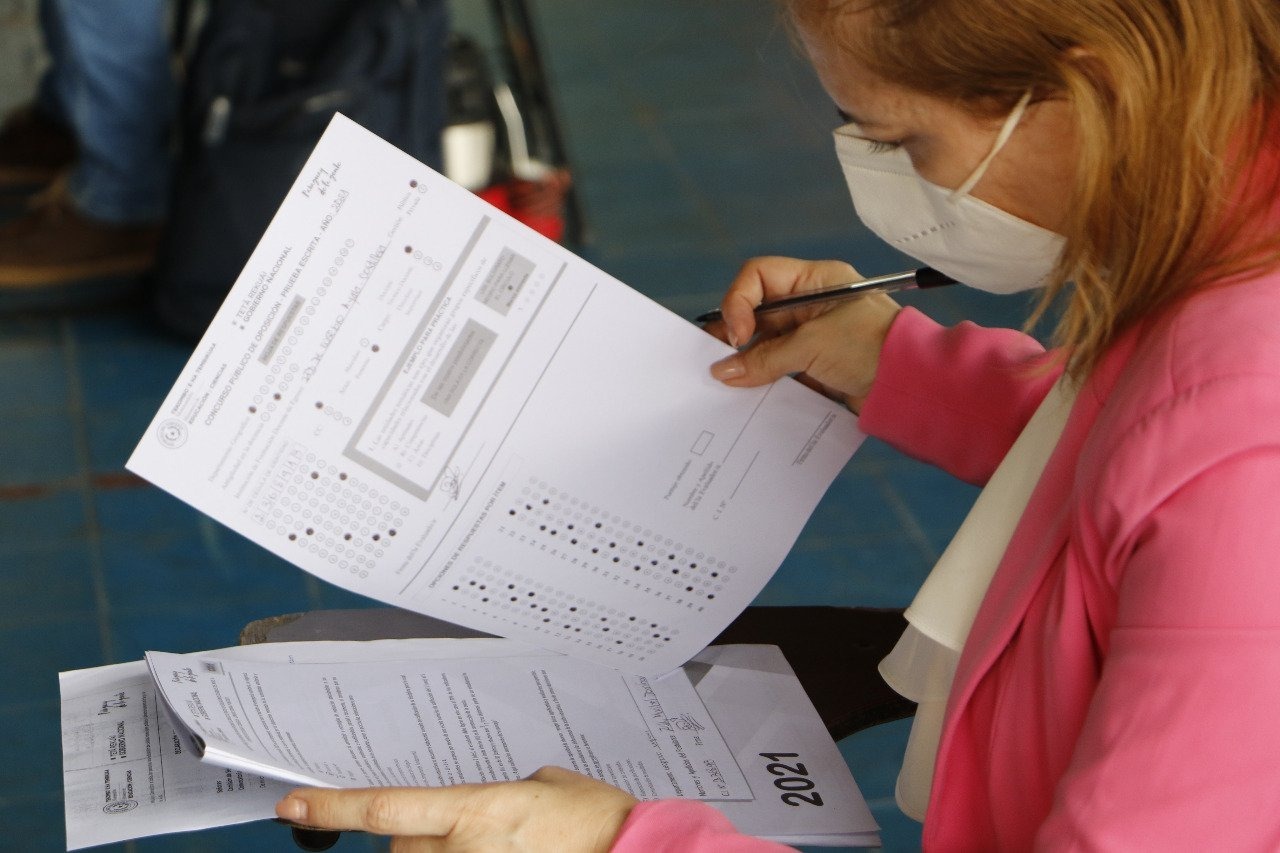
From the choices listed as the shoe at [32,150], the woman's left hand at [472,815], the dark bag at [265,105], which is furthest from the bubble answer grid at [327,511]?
the shoe at [32,150]

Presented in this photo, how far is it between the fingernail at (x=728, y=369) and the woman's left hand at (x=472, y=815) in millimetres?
305

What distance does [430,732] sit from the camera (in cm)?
88

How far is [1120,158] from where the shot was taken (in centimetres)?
71

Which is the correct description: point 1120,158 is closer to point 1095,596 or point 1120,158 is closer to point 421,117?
point 1095,596

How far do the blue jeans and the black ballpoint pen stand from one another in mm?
2065

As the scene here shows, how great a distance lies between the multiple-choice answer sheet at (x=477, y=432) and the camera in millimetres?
853

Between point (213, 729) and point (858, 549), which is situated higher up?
point (213, 729)

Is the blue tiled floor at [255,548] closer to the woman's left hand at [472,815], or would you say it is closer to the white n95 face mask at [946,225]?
the white n95 face mask at [946,225]

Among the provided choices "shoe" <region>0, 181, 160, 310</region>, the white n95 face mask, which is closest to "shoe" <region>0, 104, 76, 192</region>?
"shoe" <region>0, 181, 160, 310</region>

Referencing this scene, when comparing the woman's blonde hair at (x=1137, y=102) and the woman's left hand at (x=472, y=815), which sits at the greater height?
the woman's blonde hair at (x=1137, y=102)

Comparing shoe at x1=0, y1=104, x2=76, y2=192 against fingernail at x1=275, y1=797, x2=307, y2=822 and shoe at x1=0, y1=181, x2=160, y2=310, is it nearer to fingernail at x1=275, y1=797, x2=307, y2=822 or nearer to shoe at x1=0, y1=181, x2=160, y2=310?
shoe at x1=0, y1=181, x2=160, y2=310

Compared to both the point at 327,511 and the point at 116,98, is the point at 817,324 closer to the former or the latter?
the point at 327,511

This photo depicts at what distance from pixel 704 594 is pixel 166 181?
2199 millimetres

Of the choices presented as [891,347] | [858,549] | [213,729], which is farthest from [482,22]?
[213,729]
